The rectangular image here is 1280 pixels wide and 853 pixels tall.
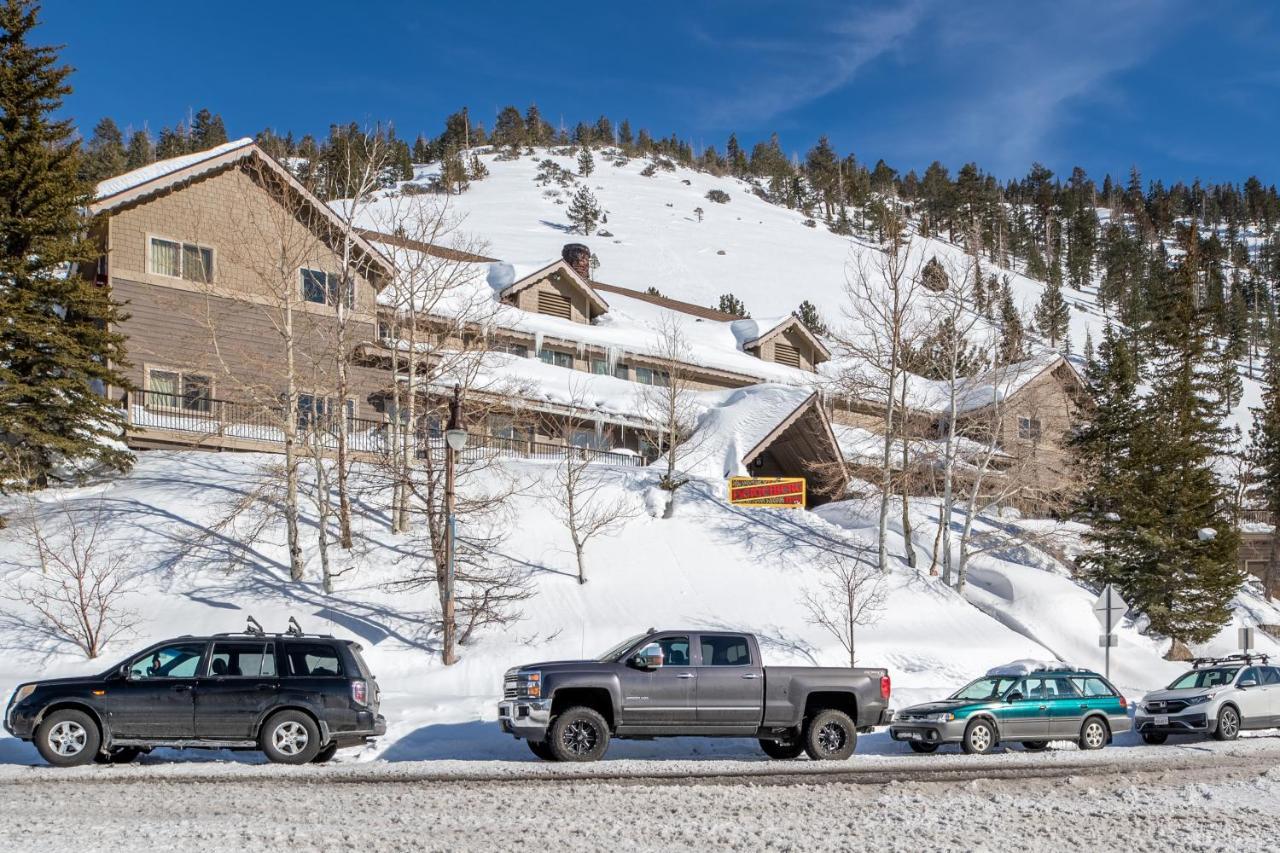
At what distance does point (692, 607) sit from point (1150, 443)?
1871 centimetres

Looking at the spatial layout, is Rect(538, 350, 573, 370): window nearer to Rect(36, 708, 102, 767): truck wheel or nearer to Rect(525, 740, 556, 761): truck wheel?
Rect(525, 740, 556, 761): truck wheel

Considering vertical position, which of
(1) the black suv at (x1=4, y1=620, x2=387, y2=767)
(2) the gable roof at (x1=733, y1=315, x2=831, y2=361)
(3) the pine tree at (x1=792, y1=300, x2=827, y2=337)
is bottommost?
(1) the black suv at (x1=4, y1=620, x2=387, y2=767)

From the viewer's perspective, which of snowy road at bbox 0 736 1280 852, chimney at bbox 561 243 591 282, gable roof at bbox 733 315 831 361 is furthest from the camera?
chimney at bbox 561 243 591 282

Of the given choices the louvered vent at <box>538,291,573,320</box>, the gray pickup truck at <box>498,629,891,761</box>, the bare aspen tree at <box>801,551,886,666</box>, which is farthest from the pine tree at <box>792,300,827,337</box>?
→ the gray pickup truck at <box>498,629,891,761</box>

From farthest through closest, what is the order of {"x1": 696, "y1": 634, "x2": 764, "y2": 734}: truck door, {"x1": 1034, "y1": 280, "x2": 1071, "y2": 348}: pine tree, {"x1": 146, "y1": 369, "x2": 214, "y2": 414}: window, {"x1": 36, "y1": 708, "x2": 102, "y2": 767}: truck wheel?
{"x1": 1034, "y1": 280, "x2": 1071, "y2": 348}: pine tree → {"x1": 146, "y1": 369, "x2": 214, "y2": 414}: window → {"x1": 696, "y1": 634, "x2": 764, "y2": 734}: truck door → {"x1": 36, "y1": 708, "x2": 102, "y2": 767}: truck wheel

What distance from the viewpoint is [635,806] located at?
10.2 metres

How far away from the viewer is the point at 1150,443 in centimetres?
3478

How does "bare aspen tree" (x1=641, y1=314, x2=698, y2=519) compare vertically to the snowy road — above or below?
above

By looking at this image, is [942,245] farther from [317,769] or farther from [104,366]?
[317,769]

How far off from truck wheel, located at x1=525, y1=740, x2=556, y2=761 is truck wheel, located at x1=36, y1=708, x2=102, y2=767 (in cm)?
551

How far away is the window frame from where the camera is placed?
1239 inches

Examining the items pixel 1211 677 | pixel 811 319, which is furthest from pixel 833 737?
pixel 811 319

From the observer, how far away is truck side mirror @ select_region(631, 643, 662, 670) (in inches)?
551

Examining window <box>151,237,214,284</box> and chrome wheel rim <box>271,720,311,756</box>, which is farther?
window <box>151,237,214,284</box>
